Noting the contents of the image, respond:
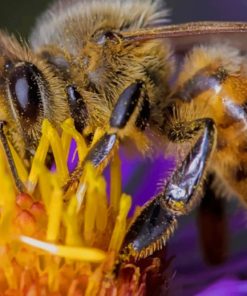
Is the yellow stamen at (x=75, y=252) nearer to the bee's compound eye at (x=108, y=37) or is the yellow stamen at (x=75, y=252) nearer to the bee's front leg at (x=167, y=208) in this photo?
the bee's front leg at (x=167, y=208)

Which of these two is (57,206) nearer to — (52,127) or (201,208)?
(52,127)

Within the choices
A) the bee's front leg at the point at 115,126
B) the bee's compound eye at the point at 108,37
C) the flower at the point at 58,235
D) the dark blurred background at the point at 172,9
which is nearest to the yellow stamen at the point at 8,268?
the flower at the point at 58,235

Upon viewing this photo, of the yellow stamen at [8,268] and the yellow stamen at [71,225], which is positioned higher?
the yellow stamen at [71,225]

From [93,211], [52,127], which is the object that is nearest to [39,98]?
[52,127]

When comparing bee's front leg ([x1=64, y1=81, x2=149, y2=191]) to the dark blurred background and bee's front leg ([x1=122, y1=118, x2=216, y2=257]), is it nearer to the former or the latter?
bee's front leg ([x1=122, y1=118, x2=216, y2=257])

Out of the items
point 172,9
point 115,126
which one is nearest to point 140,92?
point 115,126

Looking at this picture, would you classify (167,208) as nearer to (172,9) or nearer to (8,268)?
(8,268)

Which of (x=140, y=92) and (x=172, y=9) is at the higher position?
(x=172, y=9)

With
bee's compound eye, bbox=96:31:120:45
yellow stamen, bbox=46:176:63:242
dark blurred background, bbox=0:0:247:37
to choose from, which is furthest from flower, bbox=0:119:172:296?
dark blurred background, bbox=0:0:247:37
